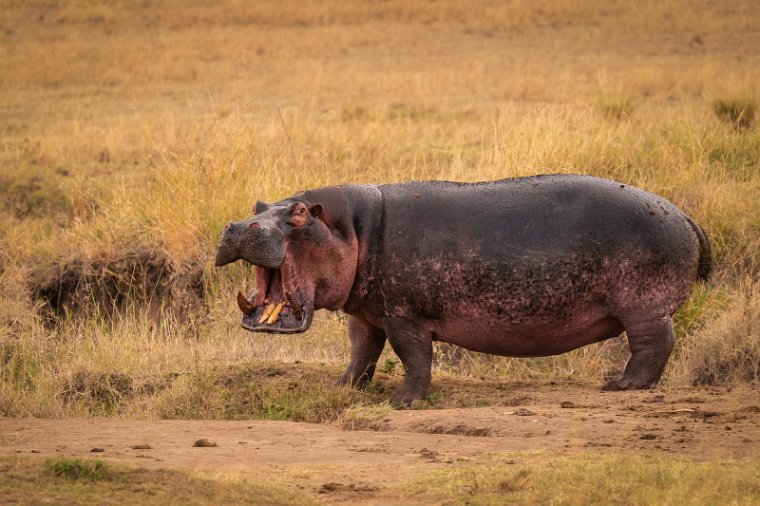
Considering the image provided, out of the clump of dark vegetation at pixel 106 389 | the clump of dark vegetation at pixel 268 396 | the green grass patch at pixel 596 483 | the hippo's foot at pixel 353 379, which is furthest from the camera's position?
the clump of dark vegetation at pixel 106 389

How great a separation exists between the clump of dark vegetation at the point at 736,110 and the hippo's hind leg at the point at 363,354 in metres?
7.61

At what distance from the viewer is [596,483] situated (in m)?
5.26

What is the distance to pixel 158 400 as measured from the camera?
820 cm

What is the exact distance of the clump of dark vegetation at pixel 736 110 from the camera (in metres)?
14.5

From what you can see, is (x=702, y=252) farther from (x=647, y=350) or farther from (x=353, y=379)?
(x=353, y=379)

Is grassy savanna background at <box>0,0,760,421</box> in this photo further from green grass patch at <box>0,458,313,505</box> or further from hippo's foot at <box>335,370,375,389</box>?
green grass patch at <box>0,458,313,505</box>

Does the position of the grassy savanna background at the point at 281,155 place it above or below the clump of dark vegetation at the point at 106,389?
above

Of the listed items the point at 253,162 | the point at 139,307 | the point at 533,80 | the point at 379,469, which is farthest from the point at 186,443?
the point at 533,80

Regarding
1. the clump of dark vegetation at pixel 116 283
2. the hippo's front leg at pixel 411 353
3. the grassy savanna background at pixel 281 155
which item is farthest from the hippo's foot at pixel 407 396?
the clump of dark vegetation at pixel 116 283

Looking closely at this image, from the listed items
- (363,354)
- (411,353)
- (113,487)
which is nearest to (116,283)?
(363,354)

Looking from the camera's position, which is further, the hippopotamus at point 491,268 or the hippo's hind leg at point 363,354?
the hippo's hind leg at point 363,354

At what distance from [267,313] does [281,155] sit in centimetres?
641

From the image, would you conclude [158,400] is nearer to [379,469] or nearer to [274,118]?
[379,469]

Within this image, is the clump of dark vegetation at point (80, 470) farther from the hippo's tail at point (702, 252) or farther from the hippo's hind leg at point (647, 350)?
the hippo's tail at point (702, 252)
